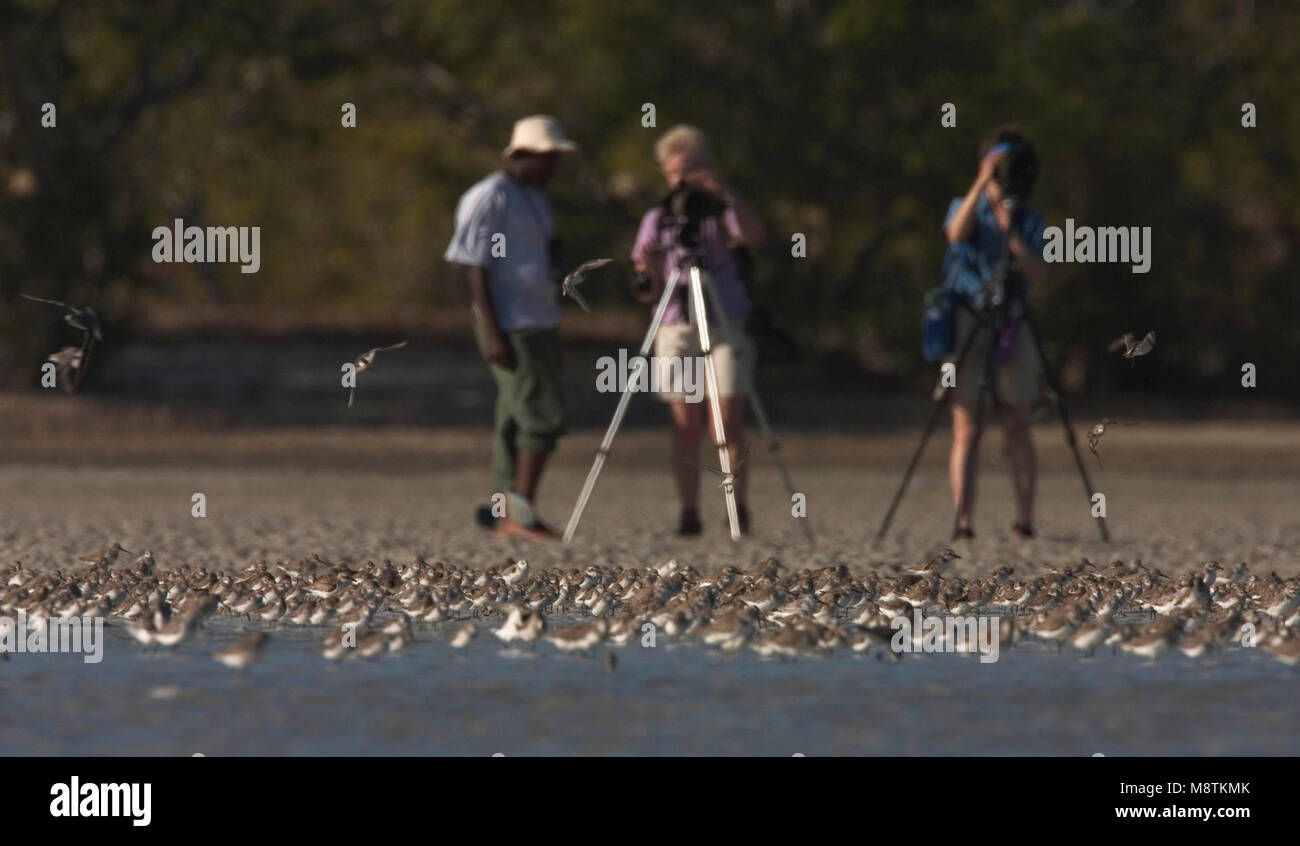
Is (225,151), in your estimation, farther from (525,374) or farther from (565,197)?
(525,374)

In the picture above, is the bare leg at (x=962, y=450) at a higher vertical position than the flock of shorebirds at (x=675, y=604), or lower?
higher

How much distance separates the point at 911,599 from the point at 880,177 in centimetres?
1689

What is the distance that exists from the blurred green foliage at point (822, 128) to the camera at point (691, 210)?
1315 cm

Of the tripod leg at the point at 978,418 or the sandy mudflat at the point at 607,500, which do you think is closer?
the tripod leg at the point at 978,418

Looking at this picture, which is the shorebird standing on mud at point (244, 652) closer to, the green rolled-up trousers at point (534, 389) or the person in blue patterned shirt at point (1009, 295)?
the green rolled-up trousers at point (534, 389)

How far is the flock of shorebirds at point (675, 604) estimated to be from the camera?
9.60 metres

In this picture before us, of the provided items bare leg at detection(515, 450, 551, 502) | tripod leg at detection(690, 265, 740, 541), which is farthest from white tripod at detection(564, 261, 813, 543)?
bare leg at detection(515, 450, 551, 502)

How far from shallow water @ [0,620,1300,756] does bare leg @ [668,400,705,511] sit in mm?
3659

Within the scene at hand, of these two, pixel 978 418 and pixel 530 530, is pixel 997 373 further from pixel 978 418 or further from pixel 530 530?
pixel 530 530

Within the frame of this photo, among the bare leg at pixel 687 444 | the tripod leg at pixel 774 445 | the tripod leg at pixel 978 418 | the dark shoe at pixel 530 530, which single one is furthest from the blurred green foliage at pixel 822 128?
the tripod leg at pixel 978 418

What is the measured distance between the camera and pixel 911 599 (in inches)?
424

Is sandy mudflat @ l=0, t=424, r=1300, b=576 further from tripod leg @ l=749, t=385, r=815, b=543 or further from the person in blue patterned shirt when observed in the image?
the person in blue patterned shirt

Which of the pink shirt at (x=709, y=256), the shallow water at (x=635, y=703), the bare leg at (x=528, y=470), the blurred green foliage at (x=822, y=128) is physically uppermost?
the blurred green foliage at (x=822, y=128)
